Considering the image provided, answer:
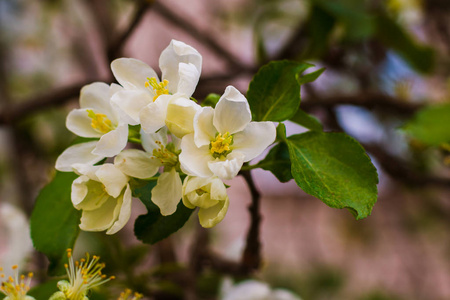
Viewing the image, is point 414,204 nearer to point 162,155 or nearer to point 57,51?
point 57,51

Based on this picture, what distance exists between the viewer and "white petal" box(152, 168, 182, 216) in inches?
13.3

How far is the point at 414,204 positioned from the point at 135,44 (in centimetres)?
160

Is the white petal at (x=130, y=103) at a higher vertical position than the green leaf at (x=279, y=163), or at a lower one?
higher

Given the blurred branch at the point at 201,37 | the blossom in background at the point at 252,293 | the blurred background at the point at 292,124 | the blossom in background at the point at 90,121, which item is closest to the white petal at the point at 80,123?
the blossom in background at the point at 90,121

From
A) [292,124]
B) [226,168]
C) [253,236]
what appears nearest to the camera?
[226,168]

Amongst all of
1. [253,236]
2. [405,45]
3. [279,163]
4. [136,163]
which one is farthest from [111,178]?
[405,45]

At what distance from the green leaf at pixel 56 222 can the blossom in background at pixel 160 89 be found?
0.12 metres

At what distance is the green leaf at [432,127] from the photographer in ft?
1.77

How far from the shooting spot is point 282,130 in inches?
14.0

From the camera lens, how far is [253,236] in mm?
529

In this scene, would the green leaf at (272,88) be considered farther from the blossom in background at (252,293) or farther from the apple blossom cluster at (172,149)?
the blossom in background at (252,293)

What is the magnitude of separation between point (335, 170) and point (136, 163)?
162 mm

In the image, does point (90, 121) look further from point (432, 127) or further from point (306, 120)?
point (432, 127)

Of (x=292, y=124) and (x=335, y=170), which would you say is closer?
(x=335, y=170)
